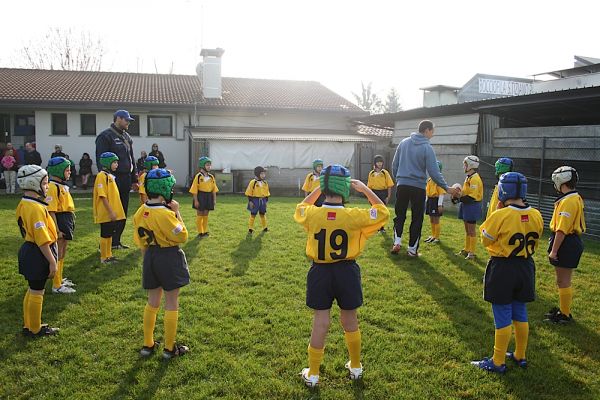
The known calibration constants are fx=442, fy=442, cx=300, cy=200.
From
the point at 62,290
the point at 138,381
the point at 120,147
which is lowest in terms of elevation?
the point at 138,381

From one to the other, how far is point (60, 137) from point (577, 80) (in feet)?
79.8

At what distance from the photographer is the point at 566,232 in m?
4.76

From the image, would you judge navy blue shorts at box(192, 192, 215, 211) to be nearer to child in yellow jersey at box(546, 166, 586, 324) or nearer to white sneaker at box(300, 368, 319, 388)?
white sneaker at box(300, 368, 319, 388)

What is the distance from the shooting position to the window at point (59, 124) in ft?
72.2

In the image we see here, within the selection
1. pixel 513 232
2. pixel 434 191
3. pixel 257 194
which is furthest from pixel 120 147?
pixel 513 232

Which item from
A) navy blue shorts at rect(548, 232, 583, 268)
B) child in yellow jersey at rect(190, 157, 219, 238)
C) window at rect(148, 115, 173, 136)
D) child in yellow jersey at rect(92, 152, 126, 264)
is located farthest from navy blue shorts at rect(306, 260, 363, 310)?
window at rect(148, 115, 173, 136)

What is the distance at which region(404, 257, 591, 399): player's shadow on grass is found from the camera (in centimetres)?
→ 367

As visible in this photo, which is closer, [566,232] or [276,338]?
[276,338]

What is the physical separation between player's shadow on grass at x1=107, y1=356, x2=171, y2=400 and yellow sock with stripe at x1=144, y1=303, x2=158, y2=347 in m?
0.16

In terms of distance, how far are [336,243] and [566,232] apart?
114 inches

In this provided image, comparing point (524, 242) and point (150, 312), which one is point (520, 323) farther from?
point (150, 312)

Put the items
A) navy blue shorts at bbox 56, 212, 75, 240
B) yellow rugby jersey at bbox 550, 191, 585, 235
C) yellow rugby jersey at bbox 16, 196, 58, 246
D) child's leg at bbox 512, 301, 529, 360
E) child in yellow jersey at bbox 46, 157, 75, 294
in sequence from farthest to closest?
navy blue shorts at bbox 56, 212, 75, 240 < child in yellow jersey at bbox 46, 157, 75, 294 < yellow rugby jersey at bbox 550, 191, 585, 235 < yellow rugby jersey at bbox 16, 196, 58, 246 < child's leg at bbox 512, 301, 529, 360

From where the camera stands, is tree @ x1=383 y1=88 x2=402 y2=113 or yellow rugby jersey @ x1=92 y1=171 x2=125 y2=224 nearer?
yellow rugby jersey @ x1=92 y1=171 x2=125 y2=224

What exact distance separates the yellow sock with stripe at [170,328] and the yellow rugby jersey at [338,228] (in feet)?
4.89
